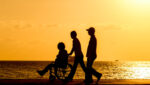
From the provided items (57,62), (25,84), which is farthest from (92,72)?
(25,84)

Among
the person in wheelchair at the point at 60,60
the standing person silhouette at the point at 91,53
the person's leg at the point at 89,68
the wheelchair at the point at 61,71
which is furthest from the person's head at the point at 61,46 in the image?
the person's leg at the point at 89,68

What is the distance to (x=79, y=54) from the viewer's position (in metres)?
14.7

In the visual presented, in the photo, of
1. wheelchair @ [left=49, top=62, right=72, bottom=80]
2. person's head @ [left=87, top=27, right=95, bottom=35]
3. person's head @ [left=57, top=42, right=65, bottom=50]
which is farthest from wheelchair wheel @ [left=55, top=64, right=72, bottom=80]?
person's head @ [left=87, top=27, right=95, bottom=35]

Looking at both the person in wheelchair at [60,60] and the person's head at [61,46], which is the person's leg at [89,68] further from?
the person's head at [61,46]

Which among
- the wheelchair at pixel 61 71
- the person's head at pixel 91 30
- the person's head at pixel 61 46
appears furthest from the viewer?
the person's head at pixel 61 46

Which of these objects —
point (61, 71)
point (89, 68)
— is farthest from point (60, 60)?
point (89, 68)

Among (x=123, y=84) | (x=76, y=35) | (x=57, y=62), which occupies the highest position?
(x=76, y=35)

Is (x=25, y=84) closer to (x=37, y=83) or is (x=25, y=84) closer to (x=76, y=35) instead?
(x=37, y=83)

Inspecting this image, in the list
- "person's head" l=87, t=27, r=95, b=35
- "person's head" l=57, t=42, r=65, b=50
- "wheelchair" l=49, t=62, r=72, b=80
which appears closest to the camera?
"person's head" l=87, t=27, r=95, b=35

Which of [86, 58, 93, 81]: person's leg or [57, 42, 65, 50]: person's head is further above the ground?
[57, 42, 65, 50]: person's head

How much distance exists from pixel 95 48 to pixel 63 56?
1395mm

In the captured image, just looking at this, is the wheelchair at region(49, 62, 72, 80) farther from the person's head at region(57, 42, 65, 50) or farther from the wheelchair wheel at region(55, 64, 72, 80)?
the person's head at region(57, 42, 65, 50)

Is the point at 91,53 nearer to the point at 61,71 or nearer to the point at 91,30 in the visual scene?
the point at 91,30

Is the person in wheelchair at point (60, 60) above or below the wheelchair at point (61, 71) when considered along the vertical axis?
above
